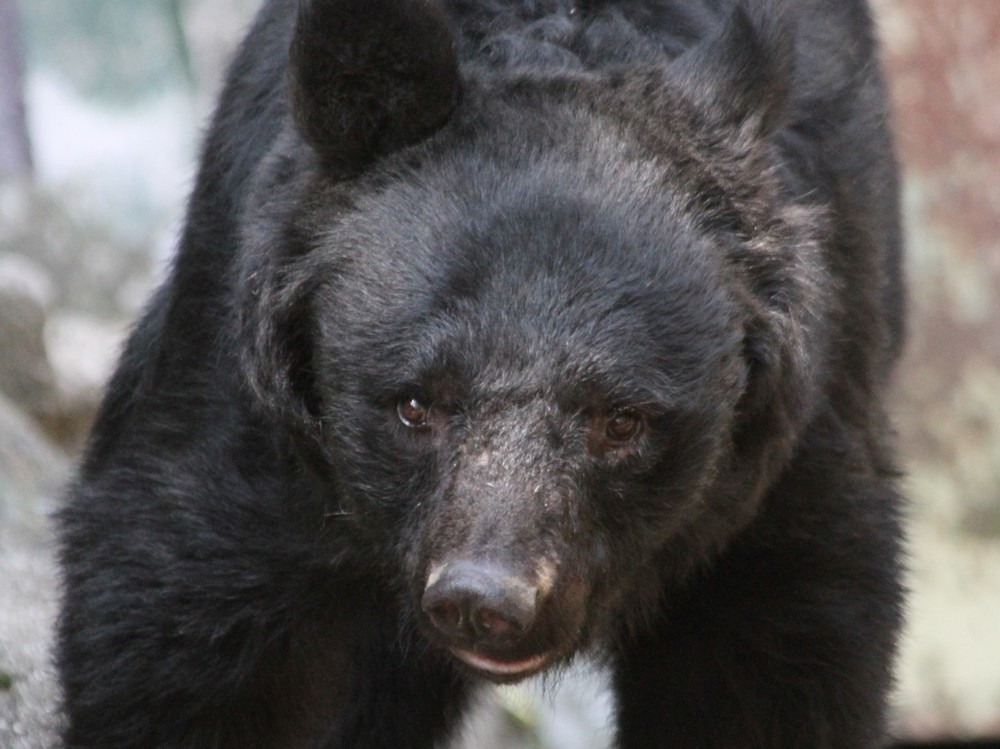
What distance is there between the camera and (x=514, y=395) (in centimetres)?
410

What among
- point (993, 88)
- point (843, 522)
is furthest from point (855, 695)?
point (993, 88)

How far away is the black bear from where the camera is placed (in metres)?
4.18

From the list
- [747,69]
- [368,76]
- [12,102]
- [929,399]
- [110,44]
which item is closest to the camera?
[368,76]

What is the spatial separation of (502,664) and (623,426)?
25.9 inches

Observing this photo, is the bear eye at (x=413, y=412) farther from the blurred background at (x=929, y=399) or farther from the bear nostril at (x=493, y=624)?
the blurred background at (x=929, y=399)

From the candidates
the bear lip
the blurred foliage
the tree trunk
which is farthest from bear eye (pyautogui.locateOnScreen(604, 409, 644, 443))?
the blurred foliage

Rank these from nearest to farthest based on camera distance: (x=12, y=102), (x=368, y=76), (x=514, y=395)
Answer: (x=514, y=395) → (x=368, y=76) → (x=12, y=102)

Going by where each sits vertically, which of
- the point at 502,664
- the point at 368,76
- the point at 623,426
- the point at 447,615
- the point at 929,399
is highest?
the point at 368,76

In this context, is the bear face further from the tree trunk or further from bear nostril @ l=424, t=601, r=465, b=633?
the tree trunk

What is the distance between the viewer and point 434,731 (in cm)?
656

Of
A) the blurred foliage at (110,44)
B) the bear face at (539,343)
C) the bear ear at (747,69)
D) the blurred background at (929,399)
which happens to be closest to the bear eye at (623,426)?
the bear face at (539,343)

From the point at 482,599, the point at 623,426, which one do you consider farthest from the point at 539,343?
the point at 482,599

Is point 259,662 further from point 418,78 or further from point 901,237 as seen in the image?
point 901,237

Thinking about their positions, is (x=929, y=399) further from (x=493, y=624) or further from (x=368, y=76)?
(x=493, y=624)
